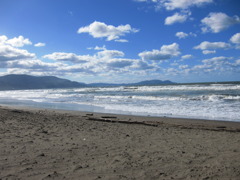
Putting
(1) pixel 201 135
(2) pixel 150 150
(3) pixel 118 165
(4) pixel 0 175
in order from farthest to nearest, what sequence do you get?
1. (1) pixel 201 135
2. (2) pixel 150 150
3. (3) pixel 118 165
4. (4) pixel 0 175

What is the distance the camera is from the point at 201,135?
23.5ft

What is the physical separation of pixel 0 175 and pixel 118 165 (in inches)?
82.9

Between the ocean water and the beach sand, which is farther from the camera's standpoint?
the ocean water

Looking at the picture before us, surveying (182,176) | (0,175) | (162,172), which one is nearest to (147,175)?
(162,172)

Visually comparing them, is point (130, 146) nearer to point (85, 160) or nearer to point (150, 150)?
point (150, 150)

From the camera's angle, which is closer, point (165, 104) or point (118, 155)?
point (118, 155)

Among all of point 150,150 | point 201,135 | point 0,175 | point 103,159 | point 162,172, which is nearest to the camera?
point 0,175

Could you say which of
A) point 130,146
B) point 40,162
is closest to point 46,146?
point 40,162

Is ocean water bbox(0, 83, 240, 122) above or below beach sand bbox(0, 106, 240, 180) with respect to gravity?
above

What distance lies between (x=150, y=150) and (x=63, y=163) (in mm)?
2104

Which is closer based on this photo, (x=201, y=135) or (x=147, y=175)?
(x=147, y=175)

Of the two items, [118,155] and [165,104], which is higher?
[165,104]

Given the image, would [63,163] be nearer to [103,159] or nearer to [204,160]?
[103,159]

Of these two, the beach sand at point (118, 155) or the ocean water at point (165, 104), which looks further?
the ocean water at point (165, 104)
